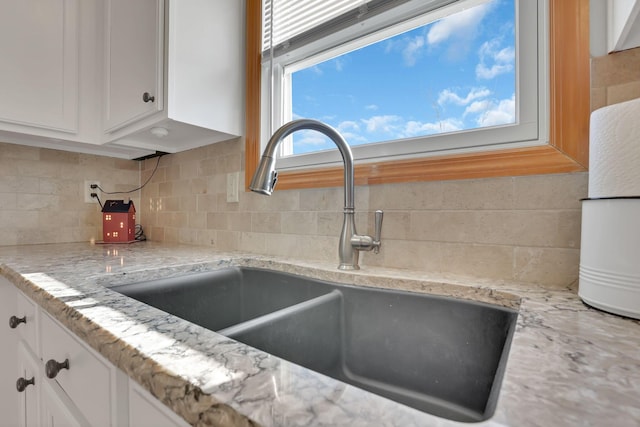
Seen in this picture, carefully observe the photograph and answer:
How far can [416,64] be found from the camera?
1.04 metres

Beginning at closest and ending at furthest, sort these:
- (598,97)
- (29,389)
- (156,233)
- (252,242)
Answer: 1. (598,97)
2. (29,389)
3. (252,242)
4. (156,233)

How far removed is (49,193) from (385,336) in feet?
6.38

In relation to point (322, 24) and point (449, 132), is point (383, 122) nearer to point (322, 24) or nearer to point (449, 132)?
point (449, 132)

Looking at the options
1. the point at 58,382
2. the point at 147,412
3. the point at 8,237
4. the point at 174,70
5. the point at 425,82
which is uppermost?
the point at 174,70

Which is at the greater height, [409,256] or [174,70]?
[174,70]

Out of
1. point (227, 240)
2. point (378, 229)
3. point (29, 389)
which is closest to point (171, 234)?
point (227, 240)

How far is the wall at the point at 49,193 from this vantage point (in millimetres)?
1600

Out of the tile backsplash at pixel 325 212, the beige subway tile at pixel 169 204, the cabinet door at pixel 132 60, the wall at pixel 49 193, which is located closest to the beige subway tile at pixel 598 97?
the tile backsplash at pixel 325 212

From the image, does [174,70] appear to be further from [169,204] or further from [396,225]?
[396,225]

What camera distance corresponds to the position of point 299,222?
3.96 ft

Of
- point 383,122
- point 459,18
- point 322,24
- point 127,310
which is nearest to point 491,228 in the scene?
point 383,122

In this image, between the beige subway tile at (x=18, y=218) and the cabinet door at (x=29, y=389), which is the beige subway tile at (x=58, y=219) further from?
the cabinet door at (x=29, y=389)

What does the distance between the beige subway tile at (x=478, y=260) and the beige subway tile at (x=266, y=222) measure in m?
0.66

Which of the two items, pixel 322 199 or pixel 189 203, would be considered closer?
pixel 322 199
